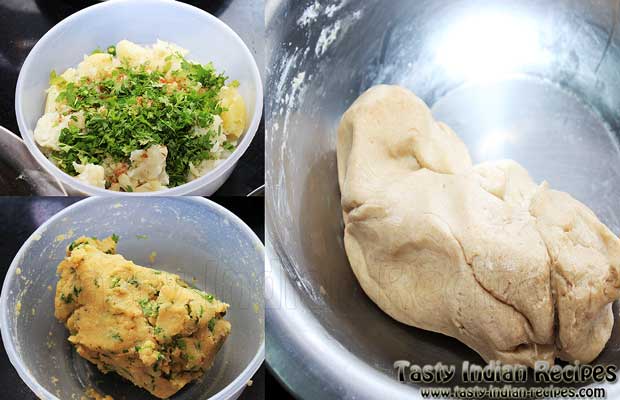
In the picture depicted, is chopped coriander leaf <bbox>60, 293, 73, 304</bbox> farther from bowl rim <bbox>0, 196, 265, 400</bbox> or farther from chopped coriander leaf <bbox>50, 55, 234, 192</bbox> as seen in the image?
chopped coriander leaf <bbox>50, 55, 234, 192</bbox>

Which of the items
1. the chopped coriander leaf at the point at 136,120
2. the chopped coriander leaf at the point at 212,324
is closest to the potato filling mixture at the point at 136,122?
the chopped coriander leaf at the point at 136,120

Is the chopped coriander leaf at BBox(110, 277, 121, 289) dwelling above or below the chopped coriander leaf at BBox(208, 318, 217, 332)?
above

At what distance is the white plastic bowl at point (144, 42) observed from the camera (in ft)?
4.03

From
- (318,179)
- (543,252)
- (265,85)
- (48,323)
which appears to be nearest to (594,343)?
(543,252)

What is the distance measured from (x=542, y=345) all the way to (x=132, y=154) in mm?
831

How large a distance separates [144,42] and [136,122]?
7.6 inches

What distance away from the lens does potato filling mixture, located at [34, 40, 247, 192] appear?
1.18m

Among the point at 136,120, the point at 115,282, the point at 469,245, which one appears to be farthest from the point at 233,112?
the point at 469,245

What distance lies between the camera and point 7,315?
1.19 meters

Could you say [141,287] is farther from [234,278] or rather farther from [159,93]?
[159,93]

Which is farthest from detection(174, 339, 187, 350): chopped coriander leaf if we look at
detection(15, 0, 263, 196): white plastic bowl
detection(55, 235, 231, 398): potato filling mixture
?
detection(15, 0, 263, 196): white plastic bowl

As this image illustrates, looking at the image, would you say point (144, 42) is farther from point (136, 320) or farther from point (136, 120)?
point (136, 320)

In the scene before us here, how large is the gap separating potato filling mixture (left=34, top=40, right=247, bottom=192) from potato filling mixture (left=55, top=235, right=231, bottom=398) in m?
0.16

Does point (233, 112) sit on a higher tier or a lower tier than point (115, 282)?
higher
